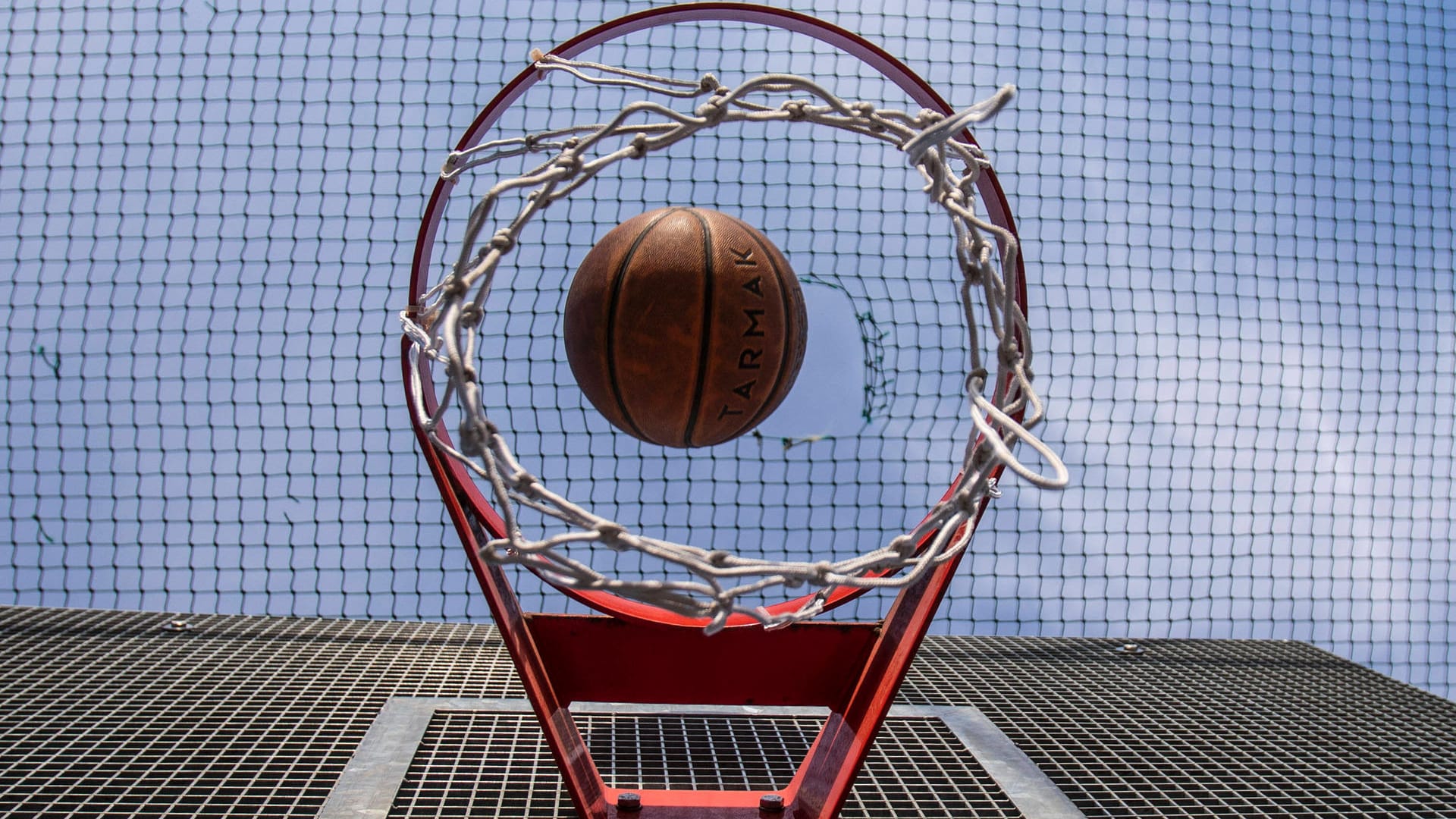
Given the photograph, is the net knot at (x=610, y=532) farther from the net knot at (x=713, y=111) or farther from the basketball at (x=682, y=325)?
the net knot at (x=713, y=111)

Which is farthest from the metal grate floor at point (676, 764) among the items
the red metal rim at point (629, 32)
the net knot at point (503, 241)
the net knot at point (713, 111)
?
the net knot at point (713, 111)

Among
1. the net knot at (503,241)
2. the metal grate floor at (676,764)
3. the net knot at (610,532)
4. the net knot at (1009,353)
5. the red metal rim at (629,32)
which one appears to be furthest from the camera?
the metal grate floor at (676,764)

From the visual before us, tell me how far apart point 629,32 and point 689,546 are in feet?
5.40

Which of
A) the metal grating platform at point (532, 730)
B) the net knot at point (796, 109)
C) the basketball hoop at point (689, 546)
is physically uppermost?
the net knot at point (796, 109)

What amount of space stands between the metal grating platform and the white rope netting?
994mm

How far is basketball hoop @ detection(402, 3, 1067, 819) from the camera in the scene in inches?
87.7

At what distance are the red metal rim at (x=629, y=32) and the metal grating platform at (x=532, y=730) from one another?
67 centimetres

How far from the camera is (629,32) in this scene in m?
3.06

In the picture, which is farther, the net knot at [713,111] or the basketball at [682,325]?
the basketball at [682,325]

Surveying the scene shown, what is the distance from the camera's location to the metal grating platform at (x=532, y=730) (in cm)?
313

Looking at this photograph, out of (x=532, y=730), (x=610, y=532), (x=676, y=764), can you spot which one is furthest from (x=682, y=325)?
(x=532, y=730)

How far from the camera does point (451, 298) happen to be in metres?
2.26

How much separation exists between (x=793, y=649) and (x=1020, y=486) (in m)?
0.79

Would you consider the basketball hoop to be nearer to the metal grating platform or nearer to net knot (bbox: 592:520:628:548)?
net knot (bbox: 592:520:628:548)
